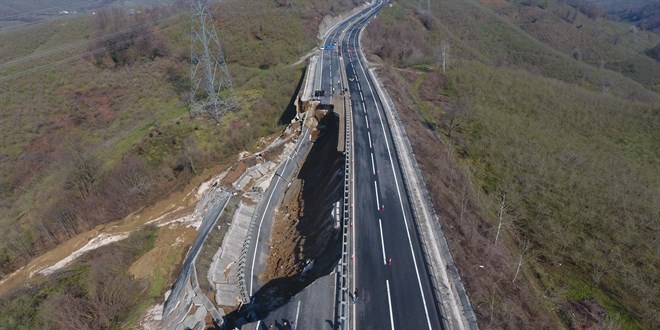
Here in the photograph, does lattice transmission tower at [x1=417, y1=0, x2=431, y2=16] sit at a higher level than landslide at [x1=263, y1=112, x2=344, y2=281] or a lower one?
higher

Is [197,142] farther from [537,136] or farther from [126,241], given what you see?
[537,136]

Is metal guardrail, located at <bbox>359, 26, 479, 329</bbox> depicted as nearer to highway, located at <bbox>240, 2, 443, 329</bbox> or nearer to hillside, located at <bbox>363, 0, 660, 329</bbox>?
highway, located at <bbox>240, 2, 443, 329</bbox>

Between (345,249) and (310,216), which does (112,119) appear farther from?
(345,249)

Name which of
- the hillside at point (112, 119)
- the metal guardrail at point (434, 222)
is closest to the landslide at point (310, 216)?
the metal guardrail at point (434, 222)

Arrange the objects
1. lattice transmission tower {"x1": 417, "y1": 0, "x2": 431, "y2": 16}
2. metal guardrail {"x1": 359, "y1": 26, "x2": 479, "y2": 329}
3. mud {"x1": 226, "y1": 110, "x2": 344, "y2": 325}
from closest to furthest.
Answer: metal guardrail {"x1": 359, "y1": 26, "x2": 479, "y2": 329}, mud {"x1": 226, "y1": 110, "x2": 344, "y2": 325}, lattice transmission tower {"x1": 417, "y1": 0, "x2": 431, "y2": 16}

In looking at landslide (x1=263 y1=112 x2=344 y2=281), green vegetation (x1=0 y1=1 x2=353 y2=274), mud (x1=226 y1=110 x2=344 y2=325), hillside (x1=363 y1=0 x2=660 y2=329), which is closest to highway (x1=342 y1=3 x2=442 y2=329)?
mud (x1=226 y1=110 x2=344 y2=325)

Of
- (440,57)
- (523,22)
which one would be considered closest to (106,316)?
(440,57)
